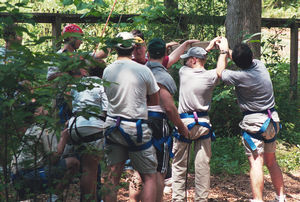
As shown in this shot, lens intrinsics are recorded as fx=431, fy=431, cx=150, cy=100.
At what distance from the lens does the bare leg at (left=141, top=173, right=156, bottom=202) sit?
13.2 feet

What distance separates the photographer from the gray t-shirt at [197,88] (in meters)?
5.02

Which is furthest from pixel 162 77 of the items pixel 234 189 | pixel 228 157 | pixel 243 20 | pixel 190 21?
pixel 190 21

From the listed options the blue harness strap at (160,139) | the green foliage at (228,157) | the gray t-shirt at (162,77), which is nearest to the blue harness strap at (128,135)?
the blue harness strap at (160,139)

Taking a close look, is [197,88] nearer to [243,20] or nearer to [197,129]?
[197,129]

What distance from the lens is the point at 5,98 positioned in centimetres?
278

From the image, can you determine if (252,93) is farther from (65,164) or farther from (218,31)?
(218,31)

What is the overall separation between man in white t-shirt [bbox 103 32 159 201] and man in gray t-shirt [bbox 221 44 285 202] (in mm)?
1373

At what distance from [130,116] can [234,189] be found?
2826 mm

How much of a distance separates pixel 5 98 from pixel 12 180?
0.60 meters

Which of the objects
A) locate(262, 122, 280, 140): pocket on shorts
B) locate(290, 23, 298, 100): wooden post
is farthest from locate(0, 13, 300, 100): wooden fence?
locate(262, 122, 280, 140): pocket on shorts

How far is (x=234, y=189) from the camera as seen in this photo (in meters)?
6.16

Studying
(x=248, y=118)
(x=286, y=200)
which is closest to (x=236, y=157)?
(x=286, y=200)

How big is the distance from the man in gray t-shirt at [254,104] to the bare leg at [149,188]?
1552 mm

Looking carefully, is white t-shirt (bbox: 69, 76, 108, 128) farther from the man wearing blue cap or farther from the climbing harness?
the man wearing blue cap
